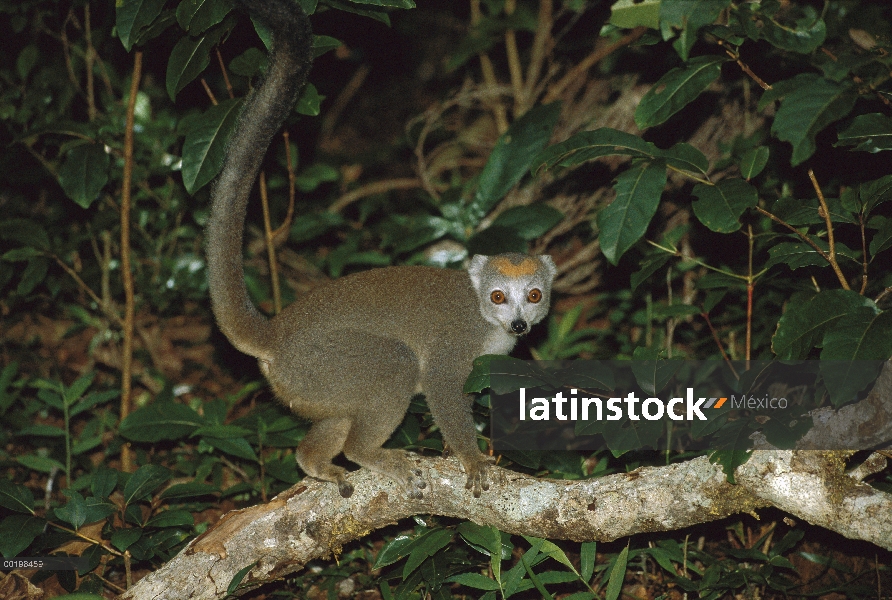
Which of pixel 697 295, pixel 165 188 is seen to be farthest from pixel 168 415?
pixel 697 295

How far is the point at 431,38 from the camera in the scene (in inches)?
484

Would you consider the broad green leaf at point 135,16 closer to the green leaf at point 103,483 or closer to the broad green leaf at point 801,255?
the green leaf at point 103,483

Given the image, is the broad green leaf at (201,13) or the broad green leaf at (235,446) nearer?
the broad green leaf at (201,13)

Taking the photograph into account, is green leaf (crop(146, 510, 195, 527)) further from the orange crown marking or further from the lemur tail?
the orange crown marking

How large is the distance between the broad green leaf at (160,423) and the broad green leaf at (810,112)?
4.72 m

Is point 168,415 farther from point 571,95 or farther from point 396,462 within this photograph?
point 571,95

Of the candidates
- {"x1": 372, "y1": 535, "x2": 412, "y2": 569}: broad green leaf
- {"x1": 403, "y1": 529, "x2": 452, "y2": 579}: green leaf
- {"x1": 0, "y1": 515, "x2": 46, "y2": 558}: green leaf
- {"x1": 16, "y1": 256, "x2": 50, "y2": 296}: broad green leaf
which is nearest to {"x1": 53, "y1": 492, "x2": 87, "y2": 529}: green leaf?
{"x1": 0, "y1": 515, "x2": 46, "y2": 558}: green leaf

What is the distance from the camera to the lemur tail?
13.3ft

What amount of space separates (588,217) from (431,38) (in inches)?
241

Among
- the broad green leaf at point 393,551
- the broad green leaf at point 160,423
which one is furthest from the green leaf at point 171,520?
the broad green leaf at point 393,551

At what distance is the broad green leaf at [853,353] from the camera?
337cm

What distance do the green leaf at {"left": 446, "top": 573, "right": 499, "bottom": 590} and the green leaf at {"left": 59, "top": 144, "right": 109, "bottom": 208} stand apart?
3.78m

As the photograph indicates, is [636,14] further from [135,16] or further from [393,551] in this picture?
[393,551]

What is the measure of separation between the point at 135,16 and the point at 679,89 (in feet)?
11.0
